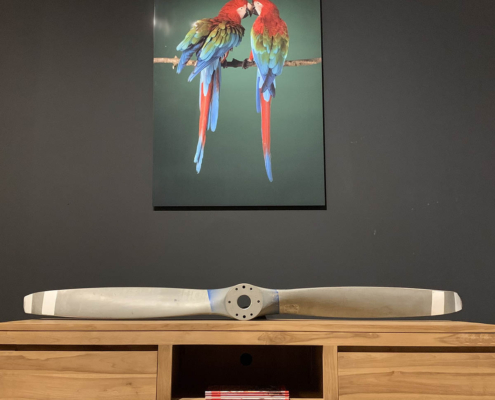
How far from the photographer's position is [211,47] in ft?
5.29

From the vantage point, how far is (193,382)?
4.18 ft

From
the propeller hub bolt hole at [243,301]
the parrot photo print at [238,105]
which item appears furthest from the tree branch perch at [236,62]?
the propeller hub bolt hole at [243,301]

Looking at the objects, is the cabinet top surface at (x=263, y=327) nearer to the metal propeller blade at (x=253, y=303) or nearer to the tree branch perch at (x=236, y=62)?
the metal propeller blade at (x=253, y=303)

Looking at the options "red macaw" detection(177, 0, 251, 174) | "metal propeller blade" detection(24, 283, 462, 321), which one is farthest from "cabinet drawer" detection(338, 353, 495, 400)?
"red macaw" detection(177, 0, 251, 174)

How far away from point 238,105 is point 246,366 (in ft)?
2.80

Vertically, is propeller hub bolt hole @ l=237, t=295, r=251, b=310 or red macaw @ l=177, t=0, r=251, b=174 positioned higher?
red macaw @ l=177, t=0, r=251, b=174

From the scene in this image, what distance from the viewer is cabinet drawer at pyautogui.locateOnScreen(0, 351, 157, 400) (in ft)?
3.42

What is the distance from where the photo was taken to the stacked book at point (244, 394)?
106cm

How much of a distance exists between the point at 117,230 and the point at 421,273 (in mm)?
1023

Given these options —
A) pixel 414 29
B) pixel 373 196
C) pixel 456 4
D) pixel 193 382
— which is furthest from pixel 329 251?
pixel 456 4

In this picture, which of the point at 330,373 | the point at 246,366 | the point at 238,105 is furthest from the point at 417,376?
the point at 238,105

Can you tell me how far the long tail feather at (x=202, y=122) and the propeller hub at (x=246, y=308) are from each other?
1.75 ft

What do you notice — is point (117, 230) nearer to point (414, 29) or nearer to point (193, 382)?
point (193, 382)

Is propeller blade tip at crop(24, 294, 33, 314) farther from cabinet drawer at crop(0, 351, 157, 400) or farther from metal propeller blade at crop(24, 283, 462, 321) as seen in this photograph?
cabinet drawer at crop(0, 351, 157, 400)
